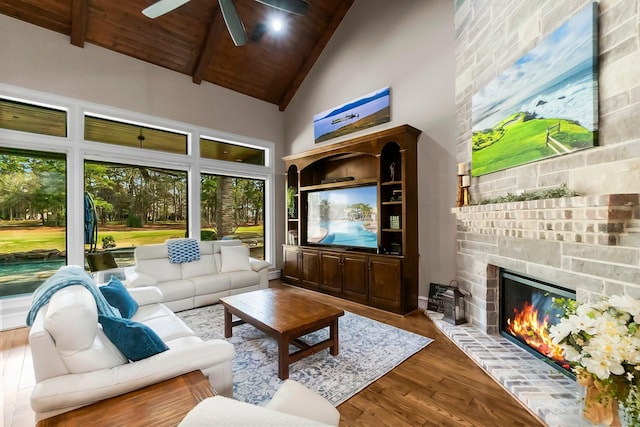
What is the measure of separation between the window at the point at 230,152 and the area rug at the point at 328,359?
2992 millimetres

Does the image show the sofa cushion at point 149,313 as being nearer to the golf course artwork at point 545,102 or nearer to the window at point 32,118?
the window at point 32,118

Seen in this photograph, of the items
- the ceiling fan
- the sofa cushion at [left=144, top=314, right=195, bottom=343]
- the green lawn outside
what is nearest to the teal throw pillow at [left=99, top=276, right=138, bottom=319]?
the sofa cushion at [left=144, top=314, right=195, bottom=343]

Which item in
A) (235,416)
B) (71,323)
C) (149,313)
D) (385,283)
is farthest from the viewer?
(385,283)

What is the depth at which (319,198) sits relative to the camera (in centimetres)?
498

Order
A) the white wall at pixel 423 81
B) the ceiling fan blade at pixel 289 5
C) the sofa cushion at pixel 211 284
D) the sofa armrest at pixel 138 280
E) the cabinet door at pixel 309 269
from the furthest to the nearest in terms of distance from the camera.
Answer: the cabinet door at pixel 309 269 < the sofa cushion at pixel 211 284 < the white wall at pixel 423 81 < the sofa armrest at pixel 138 280 < the ceiling fan blade at pixel 289 5

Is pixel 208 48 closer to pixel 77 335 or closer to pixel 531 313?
pixel 77 335

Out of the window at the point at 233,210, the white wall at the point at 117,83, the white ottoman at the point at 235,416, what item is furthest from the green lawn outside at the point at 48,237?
the white ottoman at the point at 235,416

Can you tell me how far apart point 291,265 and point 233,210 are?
1.58 metres

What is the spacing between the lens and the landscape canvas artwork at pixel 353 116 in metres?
4.38

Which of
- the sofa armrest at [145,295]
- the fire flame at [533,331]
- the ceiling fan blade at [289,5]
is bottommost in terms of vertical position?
the fire flame at [533,331]

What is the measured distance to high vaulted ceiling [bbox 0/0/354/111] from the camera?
368cm

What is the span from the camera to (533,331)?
237 cm

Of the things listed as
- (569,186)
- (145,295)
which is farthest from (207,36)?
(569,186)

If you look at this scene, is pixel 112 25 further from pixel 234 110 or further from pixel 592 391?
pixel 592 391
